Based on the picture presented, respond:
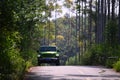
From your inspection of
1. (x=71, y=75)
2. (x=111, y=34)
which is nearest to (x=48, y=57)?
(x=111, y=34)

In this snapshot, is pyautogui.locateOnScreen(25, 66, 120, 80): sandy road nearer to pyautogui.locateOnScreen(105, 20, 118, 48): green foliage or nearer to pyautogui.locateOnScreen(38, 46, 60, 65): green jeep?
pyautogui.locateOnScreen(38, 46, 60, 65): green jeep

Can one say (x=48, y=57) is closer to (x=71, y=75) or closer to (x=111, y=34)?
(x=111, y=34)

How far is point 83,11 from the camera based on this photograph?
83188 mm

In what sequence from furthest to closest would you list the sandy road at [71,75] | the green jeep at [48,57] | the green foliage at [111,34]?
1. the green foliage at [111,34]
2. the green jeep at [48,57]
3. the sandy road at [71,75]

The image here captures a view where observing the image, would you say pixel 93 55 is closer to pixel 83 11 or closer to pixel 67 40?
pixel 83 11

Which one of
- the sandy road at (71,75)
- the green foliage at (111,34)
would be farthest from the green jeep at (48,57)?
the sandy road at (71,75)

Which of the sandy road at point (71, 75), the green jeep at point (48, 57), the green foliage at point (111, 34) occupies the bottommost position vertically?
the green jeep at point (48, 57)

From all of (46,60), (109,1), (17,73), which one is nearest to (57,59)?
(46,60)

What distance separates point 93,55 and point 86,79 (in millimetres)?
24995

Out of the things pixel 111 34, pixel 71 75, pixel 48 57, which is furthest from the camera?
pixel 111 34

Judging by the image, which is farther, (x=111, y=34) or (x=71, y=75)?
(x=111, y=34)

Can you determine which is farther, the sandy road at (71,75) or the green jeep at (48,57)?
the green jeep at (48,57)

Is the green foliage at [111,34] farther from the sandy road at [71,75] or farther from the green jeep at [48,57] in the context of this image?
the sandy road at [71,75]

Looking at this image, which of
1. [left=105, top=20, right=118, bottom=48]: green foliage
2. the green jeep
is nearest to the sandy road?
the green jeep
